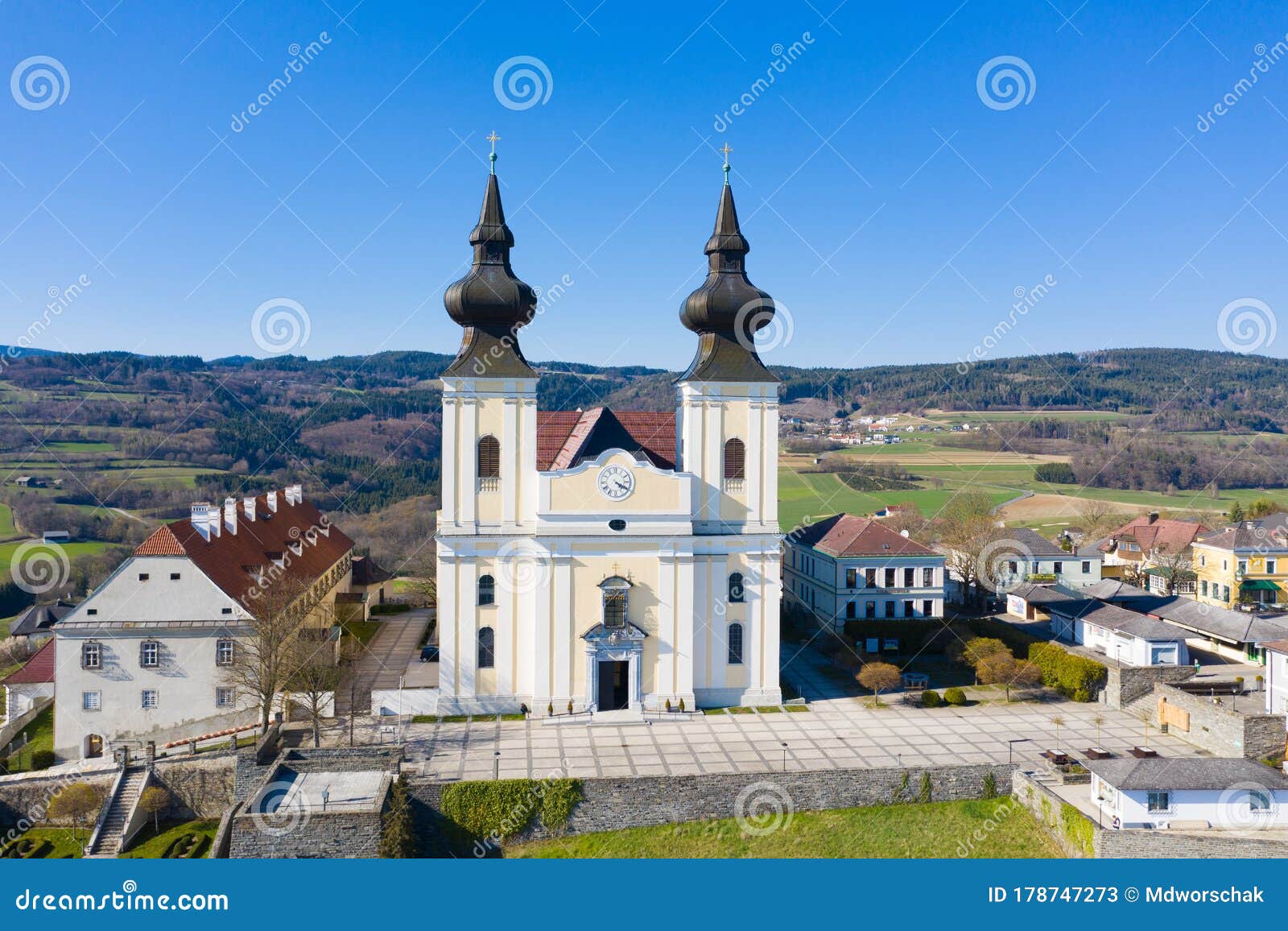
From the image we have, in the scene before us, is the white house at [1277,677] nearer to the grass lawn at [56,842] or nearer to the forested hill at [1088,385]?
the grass lawn at [56,842]

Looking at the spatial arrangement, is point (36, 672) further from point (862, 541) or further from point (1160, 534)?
point (1160, 534)

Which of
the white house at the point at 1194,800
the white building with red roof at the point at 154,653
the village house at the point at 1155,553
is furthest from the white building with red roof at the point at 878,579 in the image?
the white building with red roof at the point at 154,653

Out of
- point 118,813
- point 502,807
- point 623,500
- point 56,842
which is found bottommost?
point 56,842

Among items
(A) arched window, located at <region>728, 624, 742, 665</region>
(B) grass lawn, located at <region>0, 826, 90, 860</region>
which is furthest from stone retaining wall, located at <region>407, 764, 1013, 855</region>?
(B) grass lawn, located at <region>0, 826, 90, 860</region>

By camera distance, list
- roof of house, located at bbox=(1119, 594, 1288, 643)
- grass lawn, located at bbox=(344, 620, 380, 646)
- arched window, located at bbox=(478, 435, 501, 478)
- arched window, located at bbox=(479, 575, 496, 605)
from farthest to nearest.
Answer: grass lawn, located at bbox=(344, 620, 380, 646), roof of house, located at bbox=(1119, 594, 1288, 643), arched window, located at bbox=(478, 435, 501, 478), arched window, located at bbox=(479, 575, 496, 605)

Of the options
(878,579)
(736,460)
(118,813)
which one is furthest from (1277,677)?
(118,813)

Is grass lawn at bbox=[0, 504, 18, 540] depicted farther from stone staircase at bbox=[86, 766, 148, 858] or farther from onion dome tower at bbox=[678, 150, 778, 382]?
onion dome tower at bbox=[678, 150, 778, 382]

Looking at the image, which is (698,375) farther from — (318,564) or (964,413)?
Answer: (964,413)
